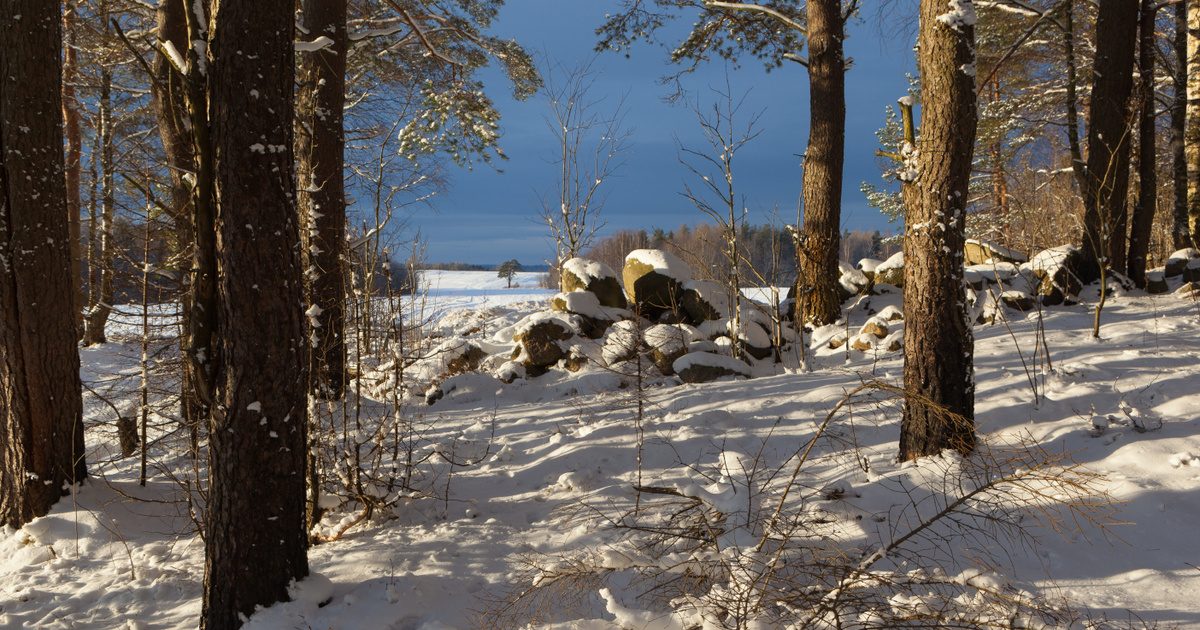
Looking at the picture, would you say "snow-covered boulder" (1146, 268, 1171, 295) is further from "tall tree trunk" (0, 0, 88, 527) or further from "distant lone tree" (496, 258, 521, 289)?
"distant lone tree" (496, 258, 521, 289)

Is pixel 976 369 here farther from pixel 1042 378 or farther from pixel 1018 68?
pixel 1018 68

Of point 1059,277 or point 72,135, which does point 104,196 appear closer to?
point 72,135

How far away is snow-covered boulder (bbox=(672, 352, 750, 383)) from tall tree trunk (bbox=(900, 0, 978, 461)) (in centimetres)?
279

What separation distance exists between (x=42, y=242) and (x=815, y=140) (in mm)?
7780

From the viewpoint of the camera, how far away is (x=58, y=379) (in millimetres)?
4348

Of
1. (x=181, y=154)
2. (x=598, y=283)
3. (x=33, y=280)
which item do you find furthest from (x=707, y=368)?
(x=33, y=280)

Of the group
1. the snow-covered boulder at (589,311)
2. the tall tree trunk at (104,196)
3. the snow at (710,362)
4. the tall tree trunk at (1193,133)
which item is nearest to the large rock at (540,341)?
the snow-covered boulder at (589,311)

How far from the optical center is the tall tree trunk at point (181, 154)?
301 cm

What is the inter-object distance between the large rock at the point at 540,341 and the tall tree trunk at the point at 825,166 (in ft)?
10.3

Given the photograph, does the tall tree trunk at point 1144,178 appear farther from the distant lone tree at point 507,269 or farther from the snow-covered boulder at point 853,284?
the distant lone tree at point 507,269

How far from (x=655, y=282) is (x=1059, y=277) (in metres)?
4.92

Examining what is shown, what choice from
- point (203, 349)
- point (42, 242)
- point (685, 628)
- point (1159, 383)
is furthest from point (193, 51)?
point (1159, 383)

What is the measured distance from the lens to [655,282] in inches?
352

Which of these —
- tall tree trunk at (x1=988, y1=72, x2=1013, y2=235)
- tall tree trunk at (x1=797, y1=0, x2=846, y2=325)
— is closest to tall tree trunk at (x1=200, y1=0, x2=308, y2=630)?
tall tree trunk at (x1=797, y1=0, x2=846, y2=325)
